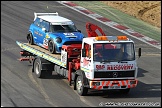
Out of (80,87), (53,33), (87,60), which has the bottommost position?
(80,87)

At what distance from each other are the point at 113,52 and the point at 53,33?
4.87 m

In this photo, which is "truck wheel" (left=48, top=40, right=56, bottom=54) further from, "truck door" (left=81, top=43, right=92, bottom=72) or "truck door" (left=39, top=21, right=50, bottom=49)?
"truck door" (left=81, top=43, right=92, bottom=72)

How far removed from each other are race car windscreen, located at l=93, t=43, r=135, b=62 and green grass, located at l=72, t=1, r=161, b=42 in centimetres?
1501

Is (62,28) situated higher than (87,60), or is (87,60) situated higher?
(62,28)

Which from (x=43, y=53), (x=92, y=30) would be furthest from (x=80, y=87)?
(x=43, y=53)

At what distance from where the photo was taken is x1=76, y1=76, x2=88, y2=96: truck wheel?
65.9 ft

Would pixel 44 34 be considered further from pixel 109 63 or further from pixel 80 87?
pixel 109 63

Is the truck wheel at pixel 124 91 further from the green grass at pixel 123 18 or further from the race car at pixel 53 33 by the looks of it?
the green grass at pixel 123 18

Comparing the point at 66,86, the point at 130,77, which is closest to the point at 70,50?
the point at 66,86

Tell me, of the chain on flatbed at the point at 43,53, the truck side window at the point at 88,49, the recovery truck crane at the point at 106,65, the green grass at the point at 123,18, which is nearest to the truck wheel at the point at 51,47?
the chain on flatbed at the point at 43,53

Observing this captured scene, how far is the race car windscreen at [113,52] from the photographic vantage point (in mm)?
19719

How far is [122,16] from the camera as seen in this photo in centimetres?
3972

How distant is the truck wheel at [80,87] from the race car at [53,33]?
10.1ft

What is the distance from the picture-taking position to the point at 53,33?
78.1 feet
